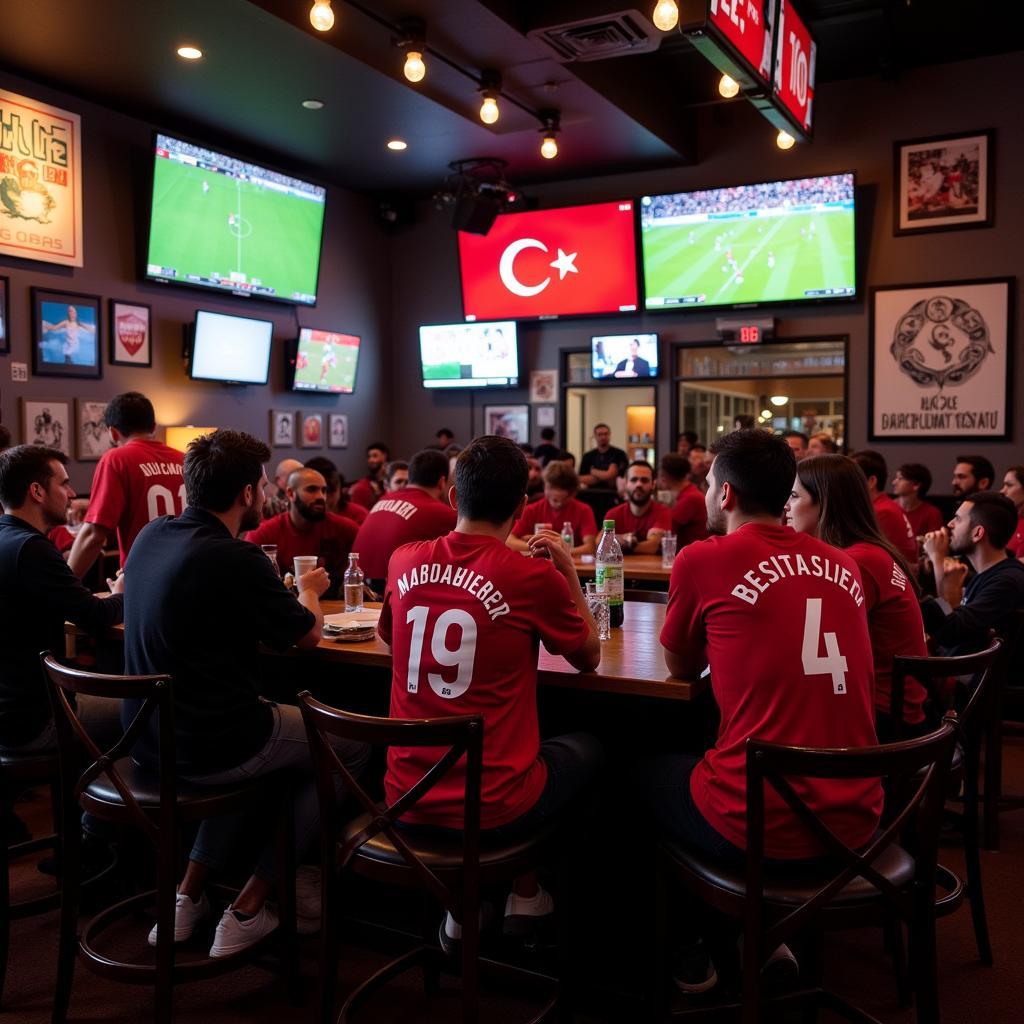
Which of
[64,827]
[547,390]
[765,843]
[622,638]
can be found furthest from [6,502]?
[547,390]

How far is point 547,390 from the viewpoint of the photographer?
10055mm

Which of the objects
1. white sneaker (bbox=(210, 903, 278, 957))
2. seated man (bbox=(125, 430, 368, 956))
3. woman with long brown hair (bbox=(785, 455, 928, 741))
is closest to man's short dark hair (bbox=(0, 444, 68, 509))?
seated man (bbox=(125, 430, 368, 956))

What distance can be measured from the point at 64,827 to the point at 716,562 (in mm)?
1747

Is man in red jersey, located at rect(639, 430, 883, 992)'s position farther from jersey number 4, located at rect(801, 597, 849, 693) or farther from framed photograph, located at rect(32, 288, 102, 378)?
framed photograph, located at rect(32, 288, 102, 378)

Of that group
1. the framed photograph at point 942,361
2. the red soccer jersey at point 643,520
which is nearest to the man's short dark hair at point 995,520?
the red soccer jersey at point 643,520

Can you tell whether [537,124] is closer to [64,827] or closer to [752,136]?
[752,136]

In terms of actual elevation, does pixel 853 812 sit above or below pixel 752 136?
below

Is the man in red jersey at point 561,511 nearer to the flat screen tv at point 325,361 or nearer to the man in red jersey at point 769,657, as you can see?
the man in red jersey at point 769,657

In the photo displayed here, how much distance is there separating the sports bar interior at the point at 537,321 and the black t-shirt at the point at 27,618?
0.35ft

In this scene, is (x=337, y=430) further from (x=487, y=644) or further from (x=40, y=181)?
(x=487, y=644)

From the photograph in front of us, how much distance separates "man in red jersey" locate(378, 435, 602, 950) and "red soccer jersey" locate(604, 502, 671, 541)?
3952mm

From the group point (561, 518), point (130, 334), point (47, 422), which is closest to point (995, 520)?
point (561, 518)

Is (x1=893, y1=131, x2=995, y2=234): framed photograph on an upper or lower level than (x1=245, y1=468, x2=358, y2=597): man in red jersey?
upper

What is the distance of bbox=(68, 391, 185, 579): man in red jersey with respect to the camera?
4348mm
